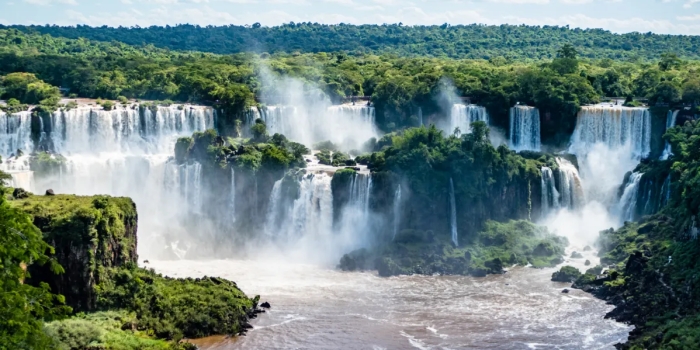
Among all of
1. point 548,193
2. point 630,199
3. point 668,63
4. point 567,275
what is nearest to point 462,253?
point 567,275

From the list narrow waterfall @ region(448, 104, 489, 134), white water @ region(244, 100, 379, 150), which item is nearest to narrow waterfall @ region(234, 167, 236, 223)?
white water @ region(244, 100, 379, 150)

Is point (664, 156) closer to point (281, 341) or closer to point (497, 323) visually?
point (497, 323)

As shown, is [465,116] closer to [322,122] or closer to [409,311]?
[322,122]

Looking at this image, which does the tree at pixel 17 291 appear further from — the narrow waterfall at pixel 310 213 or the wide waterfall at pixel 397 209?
the narrow waterfall at pixel 310 213

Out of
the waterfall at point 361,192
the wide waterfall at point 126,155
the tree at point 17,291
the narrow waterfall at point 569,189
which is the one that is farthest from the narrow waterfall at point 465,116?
the tree at point 17,291

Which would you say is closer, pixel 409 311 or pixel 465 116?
pixel 409 311

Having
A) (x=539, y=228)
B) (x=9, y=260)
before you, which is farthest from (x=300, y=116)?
(x=9, y=260)
